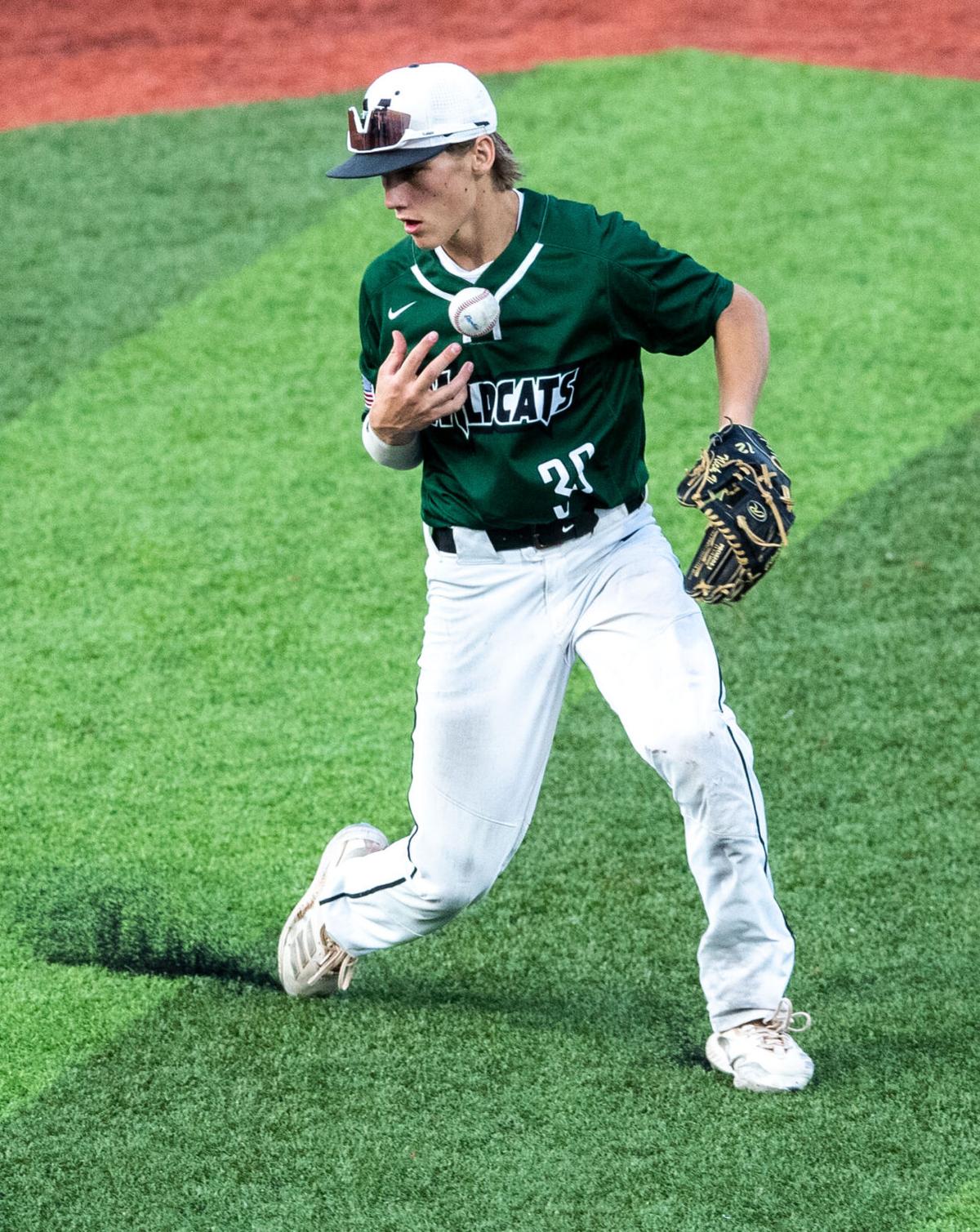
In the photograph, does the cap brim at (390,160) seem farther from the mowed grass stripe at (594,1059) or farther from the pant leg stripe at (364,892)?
the mowed grass stripe at (594,1059)

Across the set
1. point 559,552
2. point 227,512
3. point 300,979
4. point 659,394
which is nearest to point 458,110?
point 559,552

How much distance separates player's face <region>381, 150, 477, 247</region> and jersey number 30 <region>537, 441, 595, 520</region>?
0.52 metres

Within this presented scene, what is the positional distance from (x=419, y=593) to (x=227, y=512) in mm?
989

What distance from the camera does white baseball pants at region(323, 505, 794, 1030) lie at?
346 centimetres

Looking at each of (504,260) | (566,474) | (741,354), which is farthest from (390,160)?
(741,354)

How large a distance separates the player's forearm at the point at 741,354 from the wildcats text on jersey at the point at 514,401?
0.32m

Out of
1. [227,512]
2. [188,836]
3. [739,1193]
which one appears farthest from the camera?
[227,512]

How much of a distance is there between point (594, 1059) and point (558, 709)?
2.58 feet

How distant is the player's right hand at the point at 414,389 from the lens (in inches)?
132

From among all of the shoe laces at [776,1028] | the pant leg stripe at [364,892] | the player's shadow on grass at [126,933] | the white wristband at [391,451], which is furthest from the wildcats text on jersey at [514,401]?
the player's shadow on grass at [126,933]

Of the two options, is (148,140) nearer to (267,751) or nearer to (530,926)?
(267,751)

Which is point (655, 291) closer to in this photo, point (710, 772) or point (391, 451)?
point (391, 451)

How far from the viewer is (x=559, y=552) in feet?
11.8

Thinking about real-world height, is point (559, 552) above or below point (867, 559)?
above
